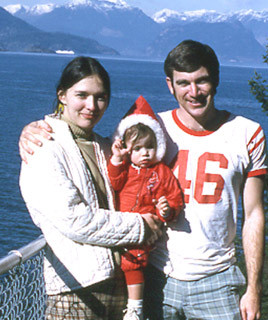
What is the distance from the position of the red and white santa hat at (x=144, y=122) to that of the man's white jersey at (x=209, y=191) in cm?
12

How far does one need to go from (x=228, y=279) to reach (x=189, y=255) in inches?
9.7

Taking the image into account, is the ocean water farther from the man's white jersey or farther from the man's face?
the man's white jersey

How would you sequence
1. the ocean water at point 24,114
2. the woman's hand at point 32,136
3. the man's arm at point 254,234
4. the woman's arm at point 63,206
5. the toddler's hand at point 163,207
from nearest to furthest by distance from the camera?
the woman's arm at point 63,206
the woman's hand at point 32,136
the toddler's hand at point 163,207
the man's arm at point 254,234
the ocean water at point 24,114

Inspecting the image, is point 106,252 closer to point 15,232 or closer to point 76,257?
point 76,257

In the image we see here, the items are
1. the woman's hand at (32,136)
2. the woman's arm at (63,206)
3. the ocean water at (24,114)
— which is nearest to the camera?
the woman's arm at (63,206)

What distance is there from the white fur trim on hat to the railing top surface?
0.78 metres

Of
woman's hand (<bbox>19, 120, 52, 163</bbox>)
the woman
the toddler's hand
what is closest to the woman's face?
the woman

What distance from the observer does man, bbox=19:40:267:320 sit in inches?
113

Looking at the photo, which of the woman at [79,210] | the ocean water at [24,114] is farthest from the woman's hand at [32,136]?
the ocean water at [24,114]

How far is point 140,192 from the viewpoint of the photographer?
290cm

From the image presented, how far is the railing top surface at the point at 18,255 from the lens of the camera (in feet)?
8.75

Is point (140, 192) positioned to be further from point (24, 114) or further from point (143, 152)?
point (24, 114)

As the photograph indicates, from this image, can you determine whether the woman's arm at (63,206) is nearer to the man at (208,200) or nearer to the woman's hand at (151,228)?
the woman's hand at (151,228)

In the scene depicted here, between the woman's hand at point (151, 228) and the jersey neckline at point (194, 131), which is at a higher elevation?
the jersey neckline at point (194, 131)
